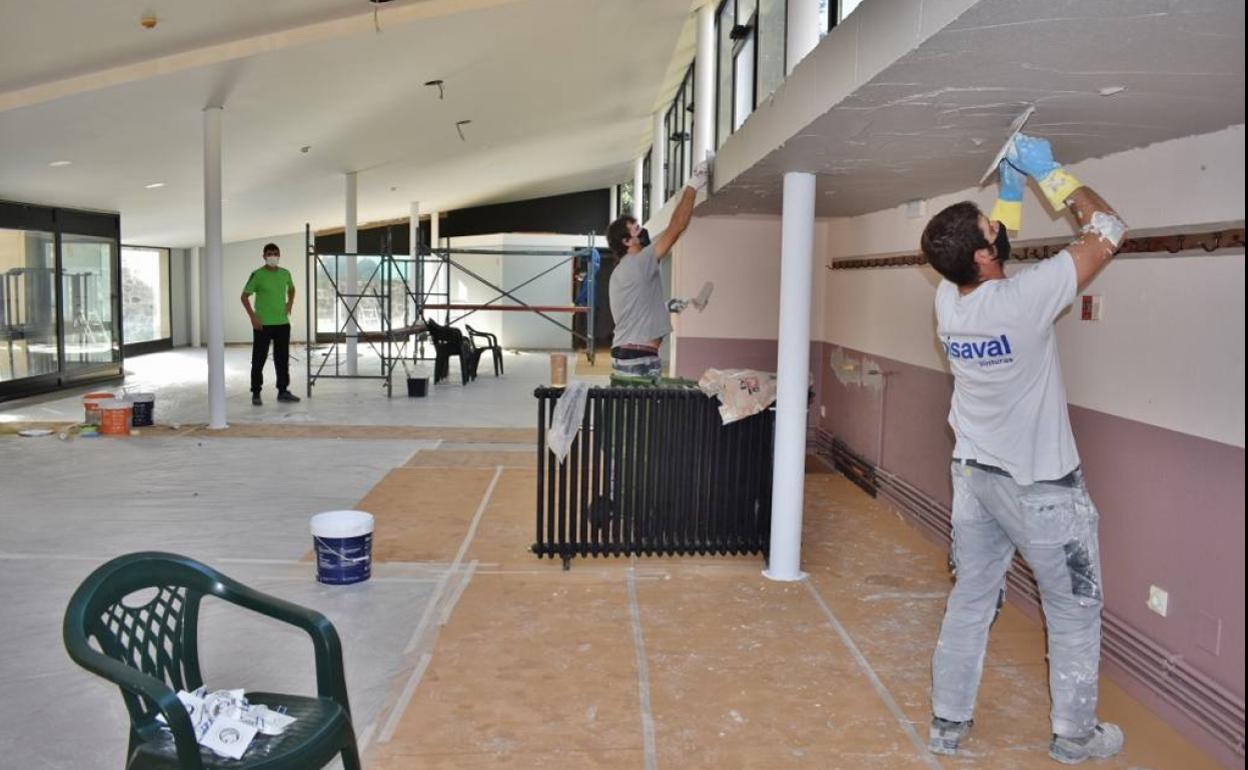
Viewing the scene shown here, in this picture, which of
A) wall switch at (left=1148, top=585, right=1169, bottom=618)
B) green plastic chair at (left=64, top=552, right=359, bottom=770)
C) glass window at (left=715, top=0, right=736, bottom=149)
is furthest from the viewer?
glass window at (left=715, top=0, right=736, bottom=149)

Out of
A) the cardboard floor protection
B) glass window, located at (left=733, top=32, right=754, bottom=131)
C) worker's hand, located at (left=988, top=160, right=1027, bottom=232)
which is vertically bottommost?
the cardboard floor protection

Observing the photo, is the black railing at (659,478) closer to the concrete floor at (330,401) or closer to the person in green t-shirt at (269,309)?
the concrete floor at (330,401)

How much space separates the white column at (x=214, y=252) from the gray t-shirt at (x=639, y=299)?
4.12 metres

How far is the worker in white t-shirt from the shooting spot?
2.52 meters

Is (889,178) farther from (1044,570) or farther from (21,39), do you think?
(21,39)

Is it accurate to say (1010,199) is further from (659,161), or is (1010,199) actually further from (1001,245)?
(659,161)

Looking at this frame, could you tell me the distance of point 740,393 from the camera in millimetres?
4301

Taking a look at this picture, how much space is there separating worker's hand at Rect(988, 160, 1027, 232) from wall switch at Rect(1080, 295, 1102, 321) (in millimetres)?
761

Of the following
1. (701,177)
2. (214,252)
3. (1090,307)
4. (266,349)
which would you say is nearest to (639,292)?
(701,177)

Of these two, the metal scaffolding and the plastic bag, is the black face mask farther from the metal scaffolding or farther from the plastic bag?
the metal scaffolding

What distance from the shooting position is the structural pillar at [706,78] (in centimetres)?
787

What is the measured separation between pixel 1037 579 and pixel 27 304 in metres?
10.4

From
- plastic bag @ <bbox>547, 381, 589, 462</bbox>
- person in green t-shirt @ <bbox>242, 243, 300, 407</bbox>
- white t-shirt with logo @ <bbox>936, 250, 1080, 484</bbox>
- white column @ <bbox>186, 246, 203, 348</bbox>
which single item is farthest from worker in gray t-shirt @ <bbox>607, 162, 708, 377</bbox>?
white column @ <bbox>186, 246, 203, 348</bbox>

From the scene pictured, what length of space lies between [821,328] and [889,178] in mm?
3021
